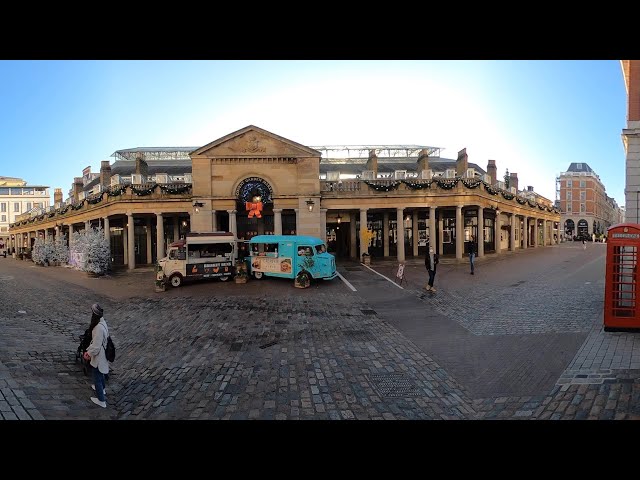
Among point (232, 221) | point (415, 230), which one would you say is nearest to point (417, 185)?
point (415, 230)

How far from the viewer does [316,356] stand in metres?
6.43

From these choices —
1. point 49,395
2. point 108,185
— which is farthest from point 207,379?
point 108,185

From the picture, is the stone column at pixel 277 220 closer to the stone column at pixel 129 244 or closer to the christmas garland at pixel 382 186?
the christmas garland at pixel 382 186

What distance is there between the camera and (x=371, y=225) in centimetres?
3039

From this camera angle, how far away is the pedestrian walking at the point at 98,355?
4508mm

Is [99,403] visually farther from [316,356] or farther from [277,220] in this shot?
[277,220]

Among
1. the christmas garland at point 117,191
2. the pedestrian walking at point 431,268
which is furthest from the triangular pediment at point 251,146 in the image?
the pedestrian walking at point 431,268

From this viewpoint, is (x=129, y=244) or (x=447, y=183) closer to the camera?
(x=129, y=244)

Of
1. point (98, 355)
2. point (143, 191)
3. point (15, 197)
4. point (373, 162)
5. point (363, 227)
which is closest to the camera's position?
point (98, 355)

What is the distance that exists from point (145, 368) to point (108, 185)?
1486cm

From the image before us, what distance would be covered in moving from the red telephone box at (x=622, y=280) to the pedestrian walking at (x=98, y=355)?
1082 centimetres

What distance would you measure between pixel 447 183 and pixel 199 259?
1901cm
